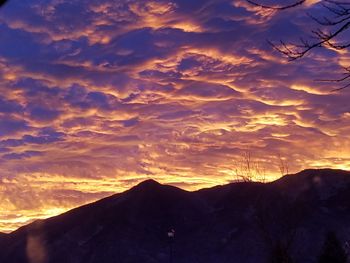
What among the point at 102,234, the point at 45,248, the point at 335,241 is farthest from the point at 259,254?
the point at 335,241

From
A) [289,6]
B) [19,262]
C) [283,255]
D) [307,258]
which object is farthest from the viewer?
[19,262]

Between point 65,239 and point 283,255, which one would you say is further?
point 65,239

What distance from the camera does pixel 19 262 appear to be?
190500 mm

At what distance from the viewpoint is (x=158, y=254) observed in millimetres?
178750

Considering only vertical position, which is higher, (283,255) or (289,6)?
(289,6)

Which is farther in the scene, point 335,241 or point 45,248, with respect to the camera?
point 45,248

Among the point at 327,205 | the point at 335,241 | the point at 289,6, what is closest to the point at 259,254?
the point at 327,205

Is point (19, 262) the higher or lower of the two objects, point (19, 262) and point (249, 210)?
the lower

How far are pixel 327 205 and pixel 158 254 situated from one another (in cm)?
5144

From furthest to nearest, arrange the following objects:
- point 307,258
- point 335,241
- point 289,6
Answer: point 307,258 < point 335,241 < point 289,6

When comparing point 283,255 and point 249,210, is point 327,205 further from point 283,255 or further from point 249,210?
point 283,255

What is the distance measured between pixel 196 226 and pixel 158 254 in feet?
79.0

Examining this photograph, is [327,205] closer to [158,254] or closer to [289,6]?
[158,254]

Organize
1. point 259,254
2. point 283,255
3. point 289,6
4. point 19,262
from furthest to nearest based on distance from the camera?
1. point 19,262
2. point 259,254
3. point 283,255
4. point 289,6
